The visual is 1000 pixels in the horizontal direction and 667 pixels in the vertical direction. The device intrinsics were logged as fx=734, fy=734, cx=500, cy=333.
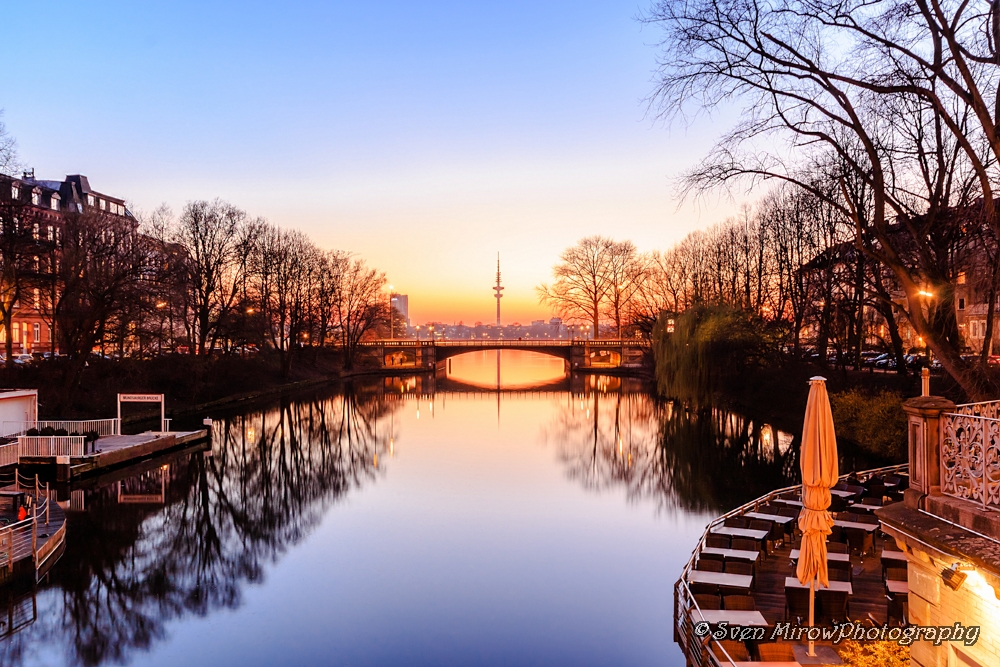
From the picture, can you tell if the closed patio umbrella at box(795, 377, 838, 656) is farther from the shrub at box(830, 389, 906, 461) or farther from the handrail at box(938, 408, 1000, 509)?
the shrub at box(830, 389, 906, 461)

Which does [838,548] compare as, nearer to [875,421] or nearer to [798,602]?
[798,602]

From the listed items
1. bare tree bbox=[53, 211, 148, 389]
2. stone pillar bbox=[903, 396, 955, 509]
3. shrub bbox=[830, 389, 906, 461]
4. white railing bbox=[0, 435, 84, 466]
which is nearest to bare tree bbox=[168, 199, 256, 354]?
bare tree bbox=[53, 211, 148, 389]

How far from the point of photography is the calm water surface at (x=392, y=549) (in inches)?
517

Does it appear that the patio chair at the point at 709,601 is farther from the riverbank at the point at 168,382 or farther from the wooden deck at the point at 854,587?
the riverbank at the point at 168,382

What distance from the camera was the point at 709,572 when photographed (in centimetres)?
1266

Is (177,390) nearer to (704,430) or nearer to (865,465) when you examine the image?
(704,430)

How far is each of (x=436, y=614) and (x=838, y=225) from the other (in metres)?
27.8

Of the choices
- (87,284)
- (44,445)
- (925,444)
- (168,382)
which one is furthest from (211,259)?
(925,444)

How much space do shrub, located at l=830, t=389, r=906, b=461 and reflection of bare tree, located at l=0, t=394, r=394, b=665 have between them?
19.1 m

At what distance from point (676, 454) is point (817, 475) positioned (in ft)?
77.0

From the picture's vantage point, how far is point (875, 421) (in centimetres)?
2750

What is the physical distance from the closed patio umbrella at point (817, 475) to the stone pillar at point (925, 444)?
2.02m

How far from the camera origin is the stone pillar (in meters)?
6.51

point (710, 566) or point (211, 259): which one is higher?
point (211, 259)
